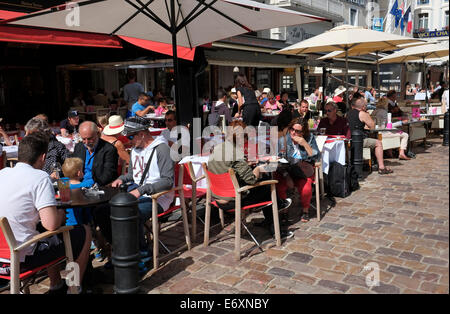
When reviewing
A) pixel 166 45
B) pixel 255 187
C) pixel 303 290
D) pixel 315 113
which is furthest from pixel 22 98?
pixel 303 290

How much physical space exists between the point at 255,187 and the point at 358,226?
1446 mm

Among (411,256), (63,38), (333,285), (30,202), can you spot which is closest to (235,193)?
(333,285)

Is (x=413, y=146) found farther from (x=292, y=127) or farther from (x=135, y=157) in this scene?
(x=135, y=157)

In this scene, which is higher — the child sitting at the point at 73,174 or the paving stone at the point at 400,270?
the child sitting at the point at 73,174

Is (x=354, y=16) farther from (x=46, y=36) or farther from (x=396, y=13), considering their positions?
(x=46, y=36)

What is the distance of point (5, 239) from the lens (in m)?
2.76

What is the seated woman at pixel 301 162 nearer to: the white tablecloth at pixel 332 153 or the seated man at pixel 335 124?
the white tablecloth at pixel 332 153

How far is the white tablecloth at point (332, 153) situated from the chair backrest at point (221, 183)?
7.75 feet

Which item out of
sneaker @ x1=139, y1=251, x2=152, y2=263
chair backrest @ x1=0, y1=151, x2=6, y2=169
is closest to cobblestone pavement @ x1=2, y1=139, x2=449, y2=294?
sneaker @ x1=139, y1=251, x2=152, y2=263

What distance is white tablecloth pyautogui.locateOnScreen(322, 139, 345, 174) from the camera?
6059 millimetres

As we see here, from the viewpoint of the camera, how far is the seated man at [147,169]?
388cm

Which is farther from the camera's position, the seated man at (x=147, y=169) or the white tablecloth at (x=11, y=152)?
the white tablecloth at (x=11, y=152)

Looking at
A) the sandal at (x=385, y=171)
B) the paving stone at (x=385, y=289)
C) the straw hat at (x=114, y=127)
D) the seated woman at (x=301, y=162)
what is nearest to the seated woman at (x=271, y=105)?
the sandal at (x=385, y=171)
